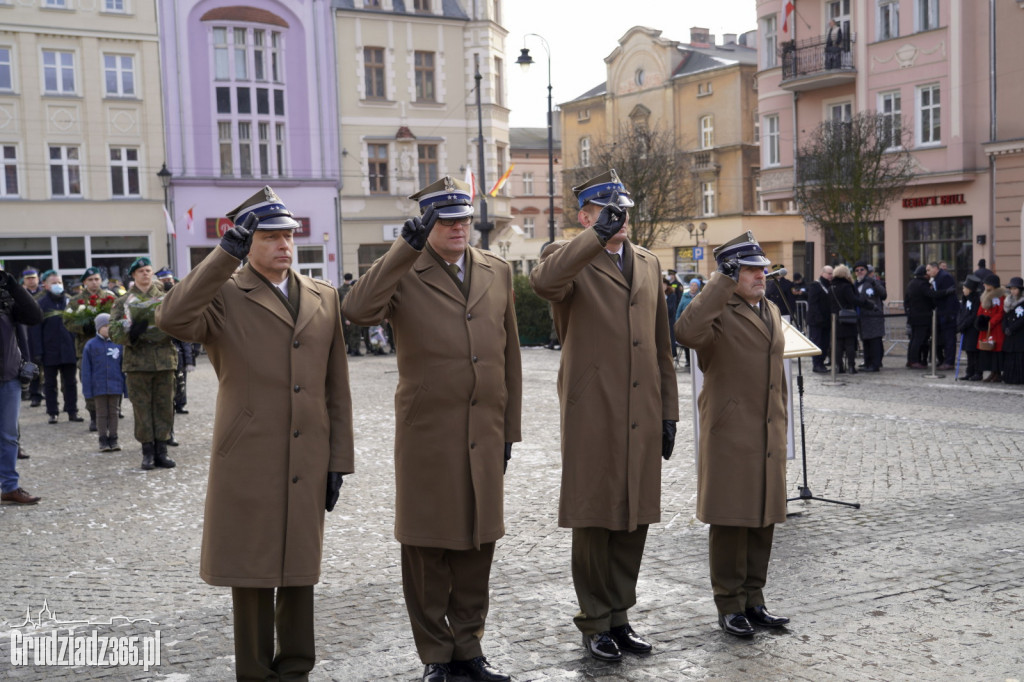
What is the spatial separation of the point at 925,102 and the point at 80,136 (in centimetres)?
2855

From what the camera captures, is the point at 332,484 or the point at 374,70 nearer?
the point at 332,484

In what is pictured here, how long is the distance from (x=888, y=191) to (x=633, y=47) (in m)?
39.0

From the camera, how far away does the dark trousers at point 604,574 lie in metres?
5.18

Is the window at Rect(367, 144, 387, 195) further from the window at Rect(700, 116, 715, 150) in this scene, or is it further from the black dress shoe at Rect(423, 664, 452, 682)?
the black dress shoe at Rect(423, 664, 452, 682)

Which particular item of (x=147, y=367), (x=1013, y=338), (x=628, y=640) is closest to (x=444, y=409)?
(x=628, y=640)

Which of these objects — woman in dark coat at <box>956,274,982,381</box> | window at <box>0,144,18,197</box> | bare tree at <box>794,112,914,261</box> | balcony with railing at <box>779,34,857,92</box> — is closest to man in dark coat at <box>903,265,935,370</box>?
woman in dark coat at <box>956,274,982,381</box>

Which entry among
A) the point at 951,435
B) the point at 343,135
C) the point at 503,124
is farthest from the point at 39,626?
the point at 503,124

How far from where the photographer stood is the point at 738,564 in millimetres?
5500

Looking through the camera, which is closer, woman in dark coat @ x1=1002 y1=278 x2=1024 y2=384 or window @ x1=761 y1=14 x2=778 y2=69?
woman in dark coat @ x1=1002 y1=278 x2=1024 y2=384

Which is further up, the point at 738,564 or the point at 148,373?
the point at 148,373

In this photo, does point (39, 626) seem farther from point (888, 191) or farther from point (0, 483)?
point (888, 191)

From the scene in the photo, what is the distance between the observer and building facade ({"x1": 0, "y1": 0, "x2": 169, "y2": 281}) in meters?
37.0

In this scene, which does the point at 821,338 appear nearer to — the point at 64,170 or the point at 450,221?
the point at 450,221

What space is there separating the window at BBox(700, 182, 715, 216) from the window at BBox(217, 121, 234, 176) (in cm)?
2998
